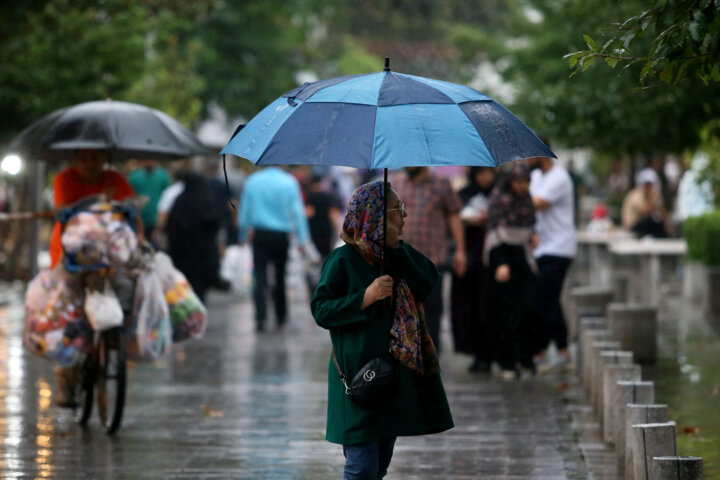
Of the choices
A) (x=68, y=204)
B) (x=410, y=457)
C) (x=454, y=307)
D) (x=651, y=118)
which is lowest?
(x=410, y=457)

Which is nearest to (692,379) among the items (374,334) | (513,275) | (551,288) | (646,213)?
(551,288)

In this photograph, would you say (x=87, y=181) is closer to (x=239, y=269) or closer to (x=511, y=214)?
(x=511, y=214)

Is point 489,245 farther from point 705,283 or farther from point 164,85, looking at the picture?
point 164,85

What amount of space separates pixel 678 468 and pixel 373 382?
1365mm

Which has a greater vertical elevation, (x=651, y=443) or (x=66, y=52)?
(x=66, y=52)

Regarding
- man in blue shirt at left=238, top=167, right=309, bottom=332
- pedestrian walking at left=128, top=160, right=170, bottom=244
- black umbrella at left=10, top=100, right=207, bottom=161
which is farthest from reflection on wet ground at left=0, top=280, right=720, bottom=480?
pedestrian walking at left=128, top=160, right=170, bottom=244

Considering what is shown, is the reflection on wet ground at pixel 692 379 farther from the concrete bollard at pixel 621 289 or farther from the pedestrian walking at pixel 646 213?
the pedestrian walking at pixel 646 213

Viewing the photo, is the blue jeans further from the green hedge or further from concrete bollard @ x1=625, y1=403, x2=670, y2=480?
the green hedge

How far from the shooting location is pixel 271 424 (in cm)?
923

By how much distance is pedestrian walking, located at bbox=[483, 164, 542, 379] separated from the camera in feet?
35.8

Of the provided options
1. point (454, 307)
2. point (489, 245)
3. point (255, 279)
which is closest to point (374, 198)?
point (489, 245)

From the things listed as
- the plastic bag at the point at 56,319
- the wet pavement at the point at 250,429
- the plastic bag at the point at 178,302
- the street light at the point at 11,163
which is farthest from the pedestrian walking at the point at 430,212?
the street light at the point at 11,163

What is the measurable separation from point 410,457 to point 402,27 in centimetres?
5835

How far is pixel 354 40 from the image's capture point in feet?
205
